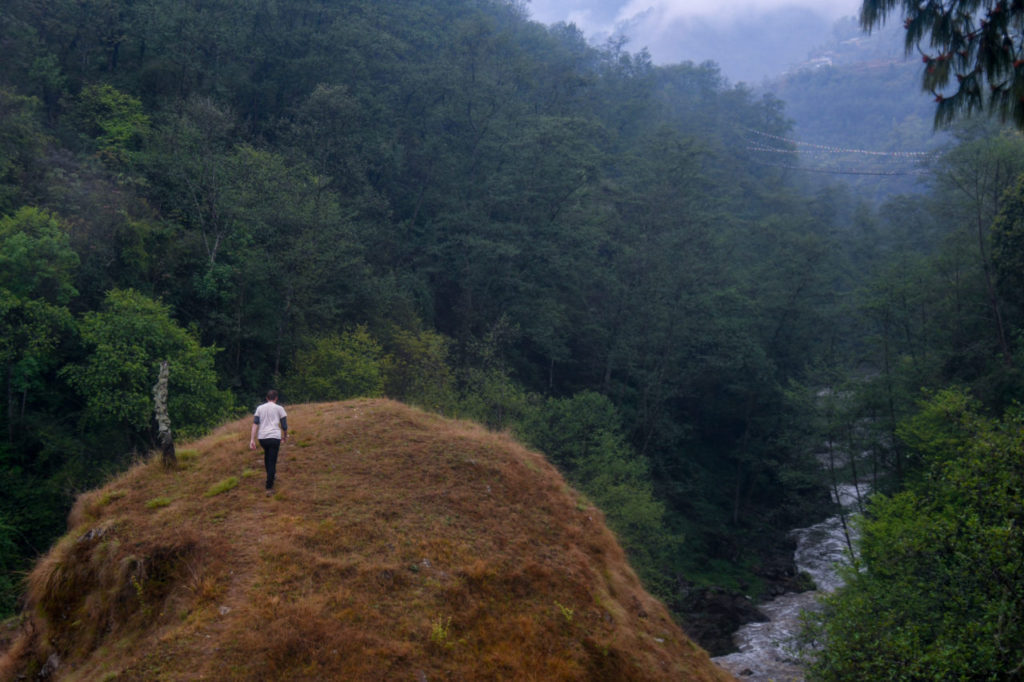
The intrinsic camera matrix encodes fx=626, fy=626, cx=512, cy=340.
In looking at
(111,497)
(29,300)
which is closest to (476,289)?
(29,300)

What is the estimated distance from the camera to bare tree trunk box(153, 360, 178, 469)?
10.9 metres

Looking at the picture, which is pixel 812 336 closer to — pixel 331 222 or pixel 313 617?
pixel 331 222

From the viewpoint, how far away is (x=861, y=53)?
554 feet

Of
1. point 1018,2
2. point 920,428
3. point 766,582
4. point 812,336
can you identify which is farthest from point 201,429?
point 812,336

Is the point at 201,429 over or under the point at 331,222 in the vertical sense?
under

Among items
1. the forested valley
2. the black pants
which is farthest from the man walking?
the forested valley

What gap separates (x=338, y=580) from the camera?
368 inches

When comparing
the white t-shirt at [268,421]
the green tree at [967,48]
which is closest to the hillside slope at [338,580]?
the white t-shirt at [268,421]

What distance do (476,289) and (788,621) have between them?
79.9 ft

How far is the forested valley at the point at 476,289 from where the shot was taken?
755 inches

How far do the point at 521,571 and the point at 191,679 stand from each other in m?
5.27

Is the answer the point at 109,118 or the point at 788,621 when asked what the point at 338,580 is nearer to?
the point at 788,621

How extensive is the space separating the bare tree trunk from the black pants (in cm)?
180

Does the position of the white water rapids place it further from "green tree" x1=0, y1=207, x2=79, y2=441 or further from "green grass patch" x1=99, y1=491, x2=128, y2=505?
"green tree" x1=0, y1=207, x2=79, y2=441
